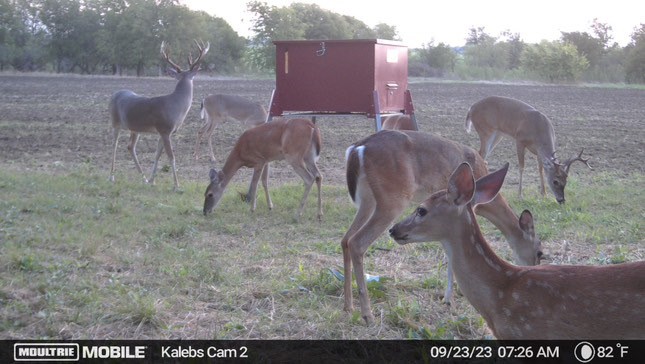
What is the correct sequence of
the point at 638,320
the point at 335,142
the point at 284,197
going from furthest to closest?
the point at 335,142
the point at 284,197
the point at 638,320

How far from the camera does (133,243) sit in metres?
7.68

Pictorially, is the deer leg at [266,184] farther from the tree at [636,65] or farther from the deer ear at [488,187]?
the tree at [636,65]

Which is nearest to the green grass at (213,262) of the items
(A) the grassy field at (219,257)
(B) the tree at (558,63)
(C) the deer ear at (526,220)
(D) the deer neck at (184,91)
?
(A) the grassy field at (219,257)

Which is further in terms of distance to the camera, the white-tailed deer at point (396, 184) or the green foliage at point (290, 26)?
the green foliage at point (290, 26)

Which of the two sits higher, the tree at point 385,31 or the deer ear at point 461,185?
the tree at point 385,31

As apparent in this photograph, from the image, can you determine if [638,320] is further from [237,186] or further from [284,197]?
[237,186]

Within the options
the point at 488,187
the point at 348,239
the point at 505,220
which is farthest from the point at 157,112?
the point at 488,187

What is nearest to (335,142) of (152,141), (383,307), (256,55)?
(152,141)

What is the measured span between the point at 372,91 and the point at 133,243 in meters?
5.54

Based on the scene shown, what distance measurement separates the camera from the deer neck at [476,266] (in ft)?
14.3

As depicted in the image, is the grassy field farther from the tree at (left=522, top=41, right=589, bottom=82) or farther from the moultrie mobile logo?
the tree at (left=522, top=41, right=589, bottom=82)

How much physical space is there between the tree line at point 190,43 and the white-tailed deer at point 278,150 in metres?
49.6

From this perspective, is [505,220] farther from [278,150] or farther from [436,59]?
[436,59]

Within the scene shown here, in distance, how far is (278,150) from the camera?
10.6 meters
